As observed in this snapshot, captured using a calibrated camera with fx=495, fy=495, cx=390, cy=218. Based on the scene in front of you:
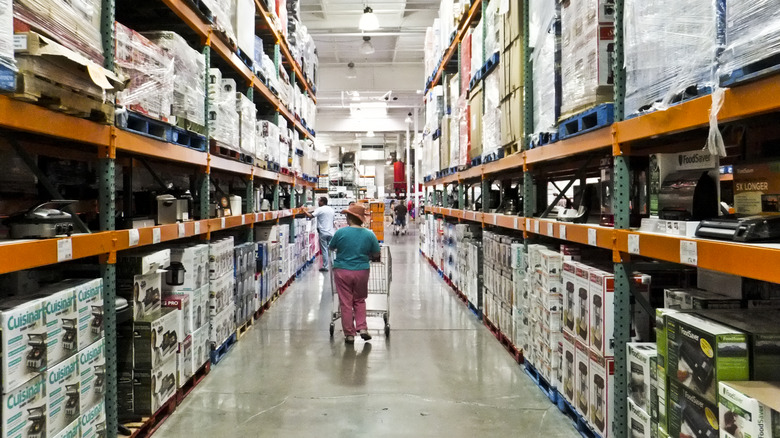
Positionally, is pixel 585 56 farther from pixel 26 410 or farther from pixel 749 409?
pixel 26 410

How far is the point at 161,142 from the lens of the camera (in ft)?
12.3

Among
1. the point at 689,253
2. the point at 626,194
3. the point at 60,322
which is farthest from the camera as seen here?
the point at 626,194

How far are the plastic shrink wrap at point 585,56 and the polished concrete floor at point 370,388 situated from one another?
233 cm

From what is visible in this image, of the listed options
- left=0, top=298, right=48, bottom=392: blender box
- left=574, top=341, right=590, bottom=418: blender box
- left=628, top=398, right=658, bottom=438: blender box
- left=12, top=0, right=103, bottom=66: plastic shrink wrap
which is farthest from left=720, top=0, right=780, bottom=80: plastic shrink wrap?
left=0, top=298, right=48, bottom=392: blender box

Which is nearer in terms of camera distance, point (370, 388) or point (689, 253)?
point (689, 253)

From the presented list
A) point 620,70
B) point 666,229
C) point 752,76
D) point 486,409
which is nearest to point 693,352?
point 666,229

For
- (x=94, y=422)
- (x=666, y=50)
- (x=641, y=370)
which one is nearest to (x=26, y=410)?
(x=94, y=422)

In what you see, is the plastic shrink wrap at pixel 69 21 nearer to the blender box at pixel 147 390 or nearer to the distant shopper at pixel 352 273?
the blender box at pixel 147 390

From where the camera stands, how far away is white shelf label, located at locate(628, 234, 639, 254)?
2.68 metres

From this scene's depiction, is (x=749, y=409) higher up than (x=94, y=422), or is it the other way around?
(x=749, y=409)

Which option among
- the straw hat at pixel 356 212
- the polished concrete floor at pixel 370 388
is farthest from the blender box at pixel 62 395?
the straw hat at pixel 356 212

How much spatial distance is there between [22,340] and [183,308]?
74.9 inches

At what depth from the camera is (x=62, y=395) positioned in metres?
2.48

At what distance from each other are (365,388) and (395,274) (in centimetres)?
695
